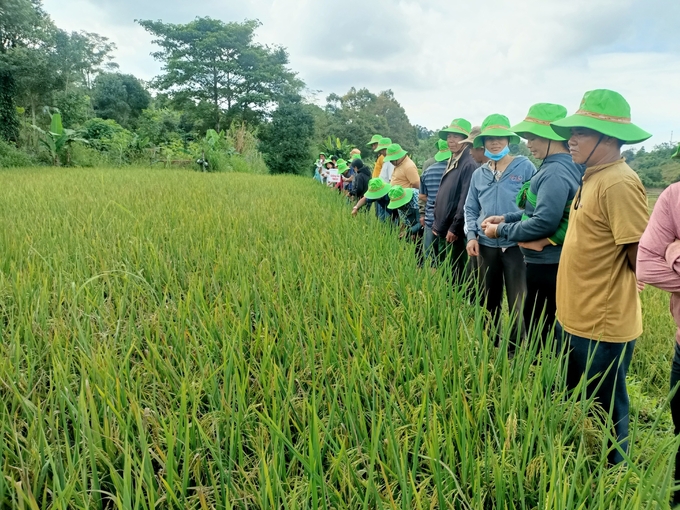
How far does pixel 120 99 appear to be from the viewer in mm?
27953

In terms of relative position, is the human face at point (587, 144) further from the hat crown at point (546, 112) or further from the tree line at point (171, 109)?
the tree line at point (171, 109)

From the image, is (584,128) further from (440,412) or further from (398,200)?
(398,200)

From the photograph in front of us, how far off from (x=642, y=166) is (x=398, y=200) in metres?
20.4

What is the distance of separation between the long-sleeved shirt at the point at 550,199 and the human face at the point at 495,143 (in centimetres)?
56

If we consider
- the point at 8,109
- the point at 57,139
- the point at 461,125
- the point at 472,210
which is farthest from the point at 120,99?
the point at 472,210

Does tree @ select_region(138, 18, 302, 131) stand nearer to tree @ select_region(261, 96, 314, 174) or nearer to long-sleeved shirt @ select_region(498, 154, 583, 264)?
tree @ select_region(261, 96, 314, 174)

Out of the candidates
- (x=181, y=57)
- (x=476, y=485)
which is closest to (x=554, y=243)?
(x=476, y=485)

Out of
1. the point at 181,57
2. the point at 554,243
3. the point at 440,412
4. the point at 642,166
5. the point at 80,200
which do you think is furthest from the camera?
the point at 181,57

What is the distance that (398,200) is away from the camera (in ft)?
13.4

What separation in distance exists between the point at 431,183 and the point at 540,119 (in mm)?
1653

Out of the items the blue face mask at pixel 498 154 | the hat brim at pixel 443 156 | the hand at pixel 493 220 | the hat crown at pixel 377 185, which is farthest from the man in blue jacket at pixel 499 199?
the hat crown at pixel 377 185

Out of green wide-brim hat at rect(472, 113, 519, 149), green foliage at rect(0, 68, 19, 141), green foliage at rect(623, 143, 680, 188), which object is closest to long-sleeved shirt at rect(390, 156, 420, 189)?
green wide-brim hat at rect(472, 113, 519, 149)

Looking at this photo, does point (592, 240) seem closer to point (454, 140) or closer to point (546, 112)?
point (546, 112)

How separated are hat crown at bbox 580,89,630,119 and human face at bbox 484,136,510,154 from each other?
35.9 inches
